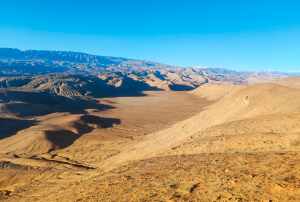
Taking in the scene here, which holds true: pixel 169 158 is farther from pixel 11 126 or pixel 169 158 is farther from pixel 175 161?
pixel 11 126

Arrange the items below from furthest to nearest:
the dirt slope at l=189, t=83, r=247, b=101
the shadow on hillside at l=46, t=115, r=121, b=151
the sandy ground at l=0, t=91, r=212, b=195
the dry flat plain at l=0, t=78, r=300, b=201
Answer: the dirt slope at l=189, t=83, r=247, b=101 < the shadow on hillside at l=46, t=115, r=121, b=151 < the sandy ground at l=0, t=91, r=212, b=195 < the dry flat plain at l=0, t=78, r=300, b=201

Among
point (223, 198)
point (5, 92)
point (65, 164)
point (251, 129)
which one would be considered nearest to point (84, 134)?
point (65, 164)

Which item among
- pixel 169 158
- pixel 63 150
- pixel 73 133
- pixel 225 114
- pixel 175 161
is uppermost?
pixel 225 114

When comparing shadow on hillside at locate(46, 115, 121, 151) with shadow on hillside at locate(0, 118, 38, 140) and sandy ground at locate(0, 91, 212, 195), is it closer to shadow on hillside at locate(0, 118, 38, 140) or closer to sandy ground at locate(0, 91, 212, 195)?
sandy ground at locate(0, 91, 212, 195)

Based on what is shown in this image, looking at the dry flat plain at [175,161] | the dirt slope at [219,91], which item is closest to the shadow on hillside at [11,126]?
the dry flat plain at [175,161]

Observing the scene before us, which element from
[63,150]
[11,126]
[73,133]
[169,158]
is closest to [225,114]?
[169,158]

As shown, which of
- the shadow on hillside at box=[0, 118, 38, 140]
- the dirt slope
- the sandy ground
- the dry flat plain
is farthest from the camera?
the dirt slope

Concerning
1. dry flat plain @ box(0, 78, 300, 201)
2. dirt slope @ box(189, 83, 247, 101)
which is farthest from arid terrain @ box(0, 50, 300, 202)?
dirt slope @ box(189, 83, 247, 101)

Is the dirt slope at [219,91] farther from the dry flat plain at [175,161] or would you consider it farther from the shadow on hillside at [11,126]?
the shadow on hillside at [11,126]

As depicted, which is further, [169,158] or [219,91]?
[219,91]
